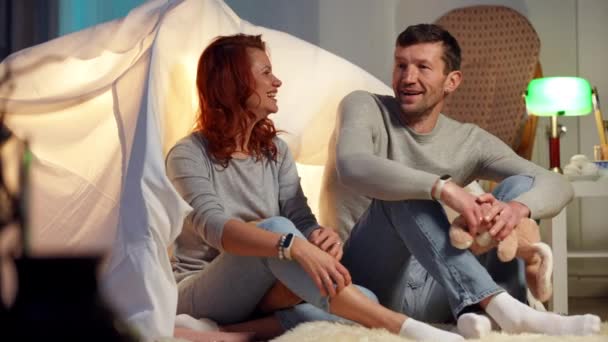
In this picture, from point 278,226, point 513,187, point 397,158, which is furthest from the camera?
point 397,158

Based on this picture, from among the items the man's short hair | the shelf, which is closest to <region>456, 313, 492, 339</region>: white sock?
Result: the man's short hair

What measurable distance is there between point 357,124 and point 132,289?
22.5 inches

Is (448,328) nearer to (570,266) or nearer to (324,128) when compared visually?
(324,128)

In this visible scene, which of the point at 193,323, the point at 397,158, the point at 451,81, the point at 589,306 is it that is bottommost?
the point at 589,306

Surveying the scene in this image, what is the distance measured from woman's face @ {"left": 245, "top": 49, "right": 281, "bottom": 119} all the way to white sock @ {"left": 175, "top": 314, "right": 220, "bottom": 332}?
44 cm

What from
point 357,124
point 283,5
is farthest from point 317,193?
point 283,5

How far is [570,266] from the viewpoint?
3.33 meters

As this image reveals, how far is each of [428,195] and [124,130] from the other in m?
0.56

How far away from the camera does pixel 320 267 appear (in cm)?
148

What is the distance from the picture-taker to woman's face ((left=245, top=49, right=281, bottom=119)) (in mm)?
1759

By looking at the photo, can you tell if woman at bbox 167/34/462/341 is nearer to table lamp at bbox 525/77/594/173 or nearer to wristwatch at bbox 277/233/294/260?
wristwatch at bbox 277/233/294/260

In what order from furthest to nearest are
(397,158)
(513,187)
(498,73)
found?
(498,73) < (397,158) < (513,187)

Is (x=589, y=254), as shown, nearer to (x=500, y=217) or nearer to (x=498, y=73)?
(x=498, y=73)

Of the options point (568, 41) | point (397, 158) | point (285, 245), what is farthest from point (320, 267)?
point (568, 41)
